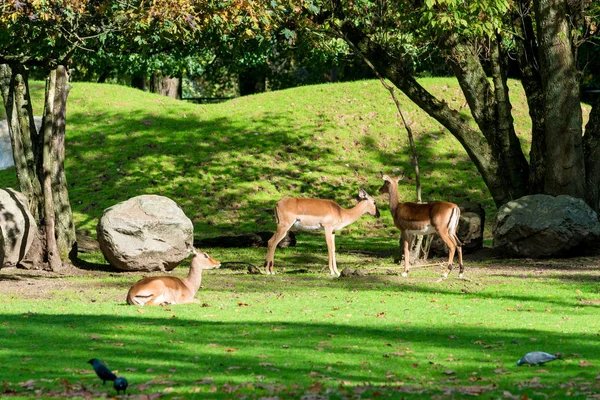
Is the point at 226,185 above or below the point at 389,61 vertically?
below

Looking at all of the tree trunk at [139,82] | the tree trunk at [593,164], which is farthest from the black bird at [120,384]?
the tree trunk at [139,82]

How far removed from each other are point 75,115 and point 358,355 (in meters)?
30.8

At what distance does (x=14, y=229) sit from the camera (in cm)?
2014

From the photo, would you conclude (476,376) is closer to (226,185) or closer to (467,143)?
(467,143)

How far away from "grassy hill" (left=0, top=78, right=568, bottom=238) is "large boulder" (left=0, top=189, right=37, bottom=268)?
25.0ft

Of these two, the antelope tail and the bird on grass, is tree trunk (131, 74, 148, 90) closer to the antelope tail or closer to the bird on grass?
the antelope tail

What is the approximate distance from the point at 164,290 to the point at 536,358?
259 inches

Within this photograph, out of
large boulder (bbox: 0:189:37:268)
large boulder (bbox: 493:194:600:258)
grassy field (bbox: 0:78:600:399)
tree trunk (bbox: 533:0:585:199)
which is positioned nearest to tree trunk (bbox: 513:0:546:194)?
tree trunk (bbox: 533:0:585:199)

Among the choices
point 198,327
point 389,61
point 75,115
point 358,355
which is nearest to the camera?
point 358,355

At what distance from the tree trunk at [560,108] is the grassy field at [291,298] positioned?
263 cm

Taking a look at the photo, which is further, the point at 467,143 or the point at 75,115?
the point at 75,115

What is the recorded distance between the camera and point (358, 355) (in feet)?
34.1

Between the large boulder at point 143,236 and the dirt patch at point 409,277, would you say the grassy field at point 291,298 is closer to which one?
the dirt patch at point 409,277

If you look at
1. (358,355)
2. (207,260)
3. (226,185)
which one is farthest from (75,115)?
(358,355)
